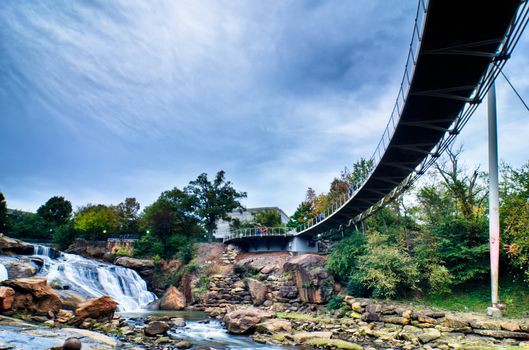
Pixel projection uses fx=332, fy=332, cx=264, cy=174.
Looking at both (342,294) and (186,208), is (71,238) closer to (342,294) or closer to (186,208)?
(186,208)

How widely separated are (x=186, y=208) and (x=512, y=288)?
110 feet

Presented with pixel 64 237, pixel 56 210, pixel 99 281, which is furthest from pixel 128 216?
pixel 99 281

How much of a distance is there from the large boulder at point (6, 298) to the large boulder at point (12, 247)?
16.2 metres

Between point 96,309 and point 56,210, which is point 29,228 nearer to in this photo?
point 56,210

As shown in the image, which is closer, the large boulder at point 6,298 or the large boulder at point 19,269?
the large boulder at point 6,298

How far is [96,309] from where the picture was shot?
14.8 m

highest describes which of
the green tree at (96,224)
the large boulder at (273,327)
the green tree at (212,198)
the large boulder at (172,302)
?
the green tree at (212,198)

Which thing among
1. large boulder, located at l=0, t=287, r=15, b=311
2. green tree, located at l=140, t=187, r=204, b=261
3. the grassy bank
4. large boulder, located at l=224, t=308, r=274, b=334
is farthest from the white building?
large boulder, located at l=0, t=287, r=15, b=311

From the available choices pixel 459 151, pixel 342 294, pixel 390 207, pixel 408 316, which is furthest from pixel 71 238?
pixel 459 151

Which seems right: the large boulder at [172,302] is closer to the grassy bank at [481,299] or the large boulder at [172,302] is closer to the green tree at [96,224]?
the grassy bank at [481,299]

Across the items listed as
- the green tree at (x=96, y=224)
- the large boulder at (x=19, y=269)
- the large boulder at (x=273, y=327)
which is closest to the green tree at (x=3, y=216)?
the green tree at (x=96, y=224)

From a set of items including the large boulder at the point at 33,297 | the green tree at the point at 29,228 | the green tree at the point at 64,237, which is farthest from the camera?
the green tree at the point at 29,228

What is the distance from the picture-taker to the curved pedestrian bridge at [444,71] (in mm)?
9031

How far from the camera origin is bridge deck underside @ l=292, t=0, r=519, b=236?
29.6ft
